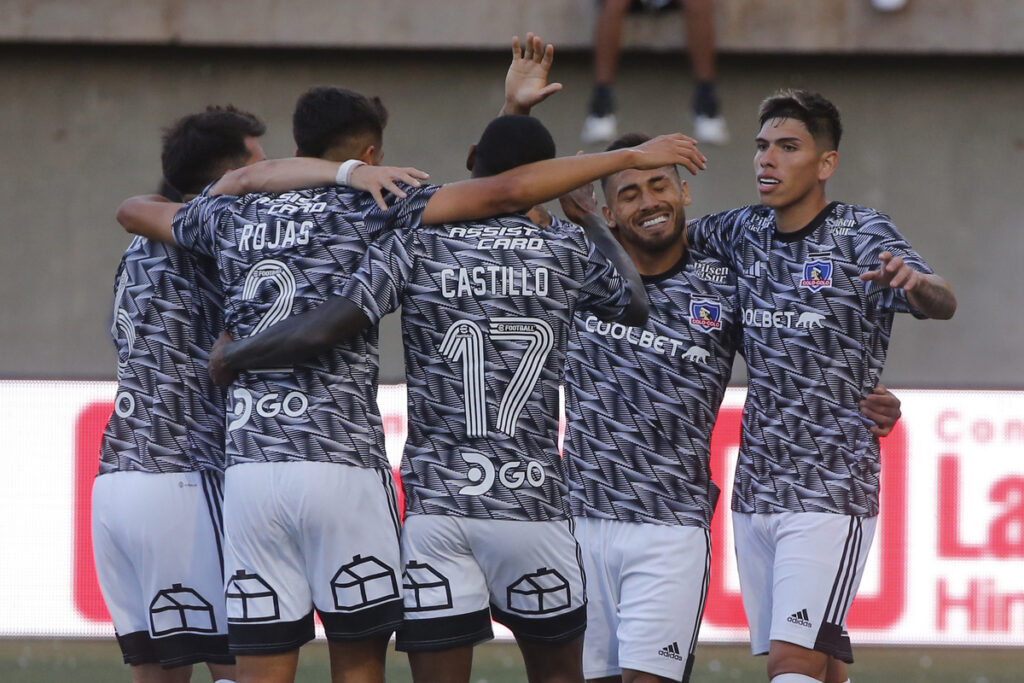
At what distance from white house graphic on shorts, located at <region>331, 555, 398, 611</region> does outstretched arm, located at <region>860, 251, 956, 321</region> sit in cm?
Answer: 169

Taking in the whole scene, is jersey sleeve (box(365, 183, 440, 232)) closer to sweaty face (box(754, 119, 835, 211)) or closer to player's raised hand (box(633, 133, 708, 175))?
player's raised hand (box(633, 133, 708, 175))

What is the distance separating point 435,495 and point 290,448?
0.42 m

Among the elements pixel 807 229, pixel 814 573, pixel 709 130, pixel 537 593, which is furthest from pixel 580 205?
pixel 709 130

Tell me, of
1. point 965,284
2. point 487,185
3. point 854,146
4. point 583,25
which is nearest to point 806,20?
point 854,146

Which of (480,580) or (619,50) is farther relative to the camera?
(619,50)

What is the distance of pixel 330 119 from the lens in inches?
165

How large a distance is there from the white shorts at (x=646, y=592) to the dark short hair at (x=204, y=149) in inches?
66.7

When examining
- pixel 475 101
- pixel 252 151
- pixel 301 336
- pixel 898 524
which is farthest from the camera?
pixel 475 101

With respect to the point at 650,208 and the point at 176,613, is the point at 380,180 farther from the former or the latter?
the point at 176,613

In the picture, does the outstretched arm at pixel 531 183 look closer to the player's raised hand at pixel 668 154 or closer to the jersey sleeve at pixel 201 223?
the player's raised hand at pixel 668 154

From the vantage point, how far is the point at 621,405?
458cm

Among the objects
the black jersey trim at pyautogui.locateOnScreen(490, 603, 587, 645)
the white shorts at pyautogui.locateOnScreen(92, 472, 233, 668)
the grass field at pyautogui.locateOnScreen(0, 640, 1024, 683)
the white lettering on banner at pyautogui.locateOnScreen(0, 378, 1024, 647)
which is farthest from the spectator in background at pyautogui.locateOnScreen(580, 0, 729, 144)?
the black jersey trim at pyautogui.locateOnScreen(490, 603, 587, 645)

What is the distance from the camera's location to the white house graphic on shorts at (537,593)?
388 centimetres

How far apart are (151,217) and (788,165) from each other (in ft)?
6.94
